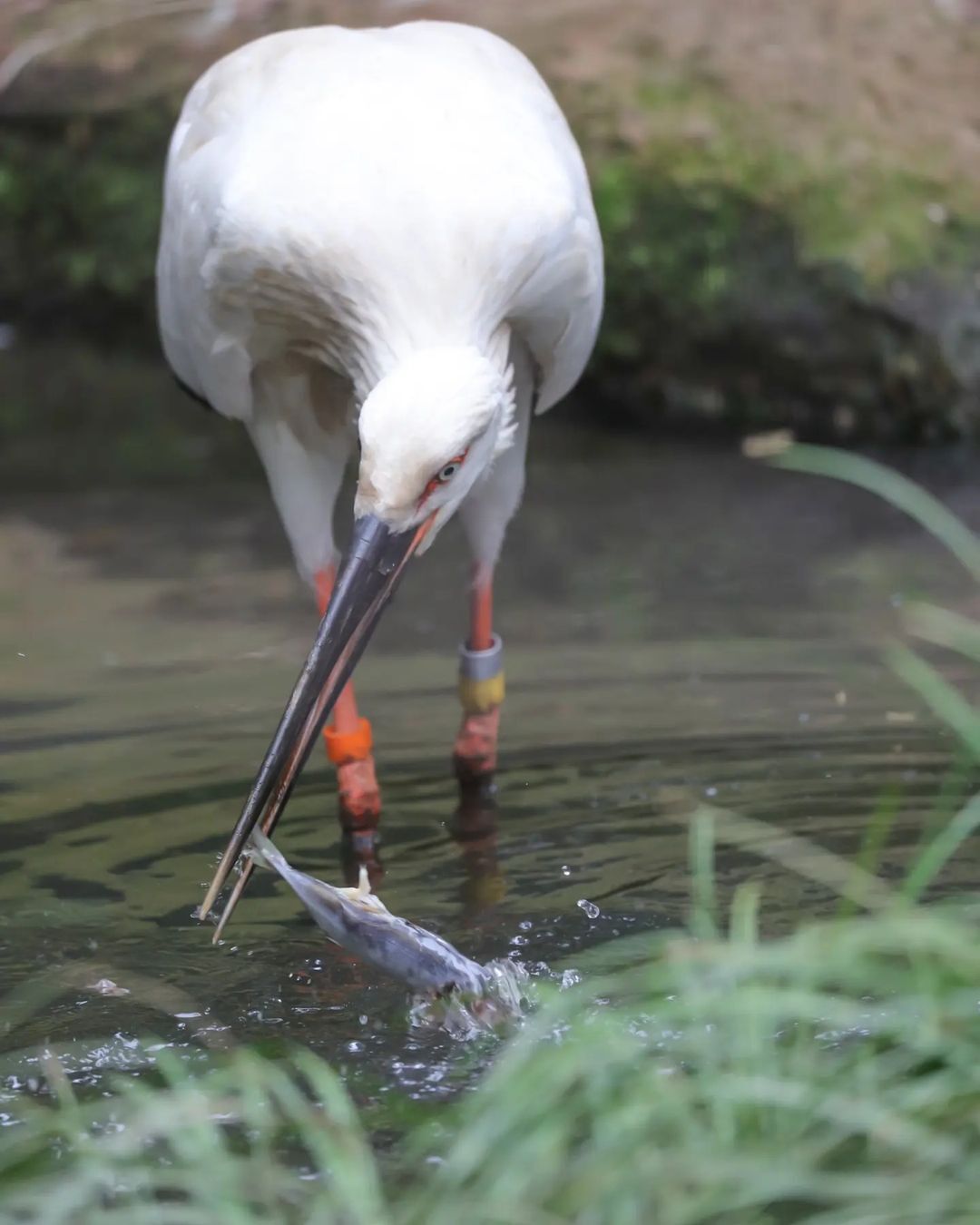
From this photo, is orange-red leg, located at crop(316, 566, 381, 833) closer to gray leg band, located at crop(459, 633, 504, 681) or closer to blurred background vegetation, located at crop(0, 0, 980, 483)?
gray leg band, located at crop(459, 633, 504, 681)

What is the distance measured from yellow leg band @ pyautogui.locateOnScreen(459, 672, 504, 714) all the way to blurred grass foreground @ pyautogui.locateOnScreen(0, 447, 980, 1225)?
8.42ft

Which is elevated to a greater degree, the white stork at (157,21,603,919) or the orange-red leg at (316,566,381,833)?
the white stork at (157,21,603,919)

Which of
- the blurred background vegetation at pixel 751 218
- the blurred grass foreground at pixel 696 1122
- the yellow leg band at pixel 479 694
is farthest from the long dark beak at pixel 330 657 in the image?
the blurred background vegetation at pixel 751 218

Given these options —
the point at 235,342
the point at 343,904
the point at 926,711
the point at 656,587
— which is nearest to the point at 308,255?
the point at 235,342

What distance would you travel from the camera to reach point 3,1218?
8.22 feet

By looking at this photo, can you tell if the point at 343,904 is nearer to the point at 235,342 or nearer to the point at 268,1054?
the point at 268,1054

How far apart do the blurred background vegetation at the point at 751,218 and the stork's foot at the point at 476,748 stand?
11.9 feet

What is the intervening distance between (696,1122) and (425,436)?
1.65 meters

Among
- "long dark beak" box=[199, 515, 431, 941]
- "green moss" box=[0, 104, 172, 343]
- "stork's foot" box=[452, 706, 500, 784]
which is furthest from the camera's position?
"green moss" box=[0, 104, 172, 343]

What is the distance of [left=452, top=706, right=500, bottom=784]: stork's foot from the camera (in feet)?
16.9

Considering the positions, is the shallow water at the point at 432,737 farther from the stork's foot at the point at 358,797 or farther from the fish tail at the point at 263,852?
the fish tail at the point at 263,852

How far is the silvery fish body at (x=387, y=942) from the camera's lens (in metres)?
3.56

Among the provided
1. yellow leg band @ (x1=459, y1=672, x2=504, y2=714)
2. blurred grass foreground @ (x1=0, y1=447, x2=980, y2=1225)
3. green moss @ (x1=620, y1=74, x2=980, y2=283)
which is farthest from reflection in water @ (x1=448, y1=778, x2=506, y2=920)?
green moss @ (x1=620, y1=74, x2=980, y2=283)

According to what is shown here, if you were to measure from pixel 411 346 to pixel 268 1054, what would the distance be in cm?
149
